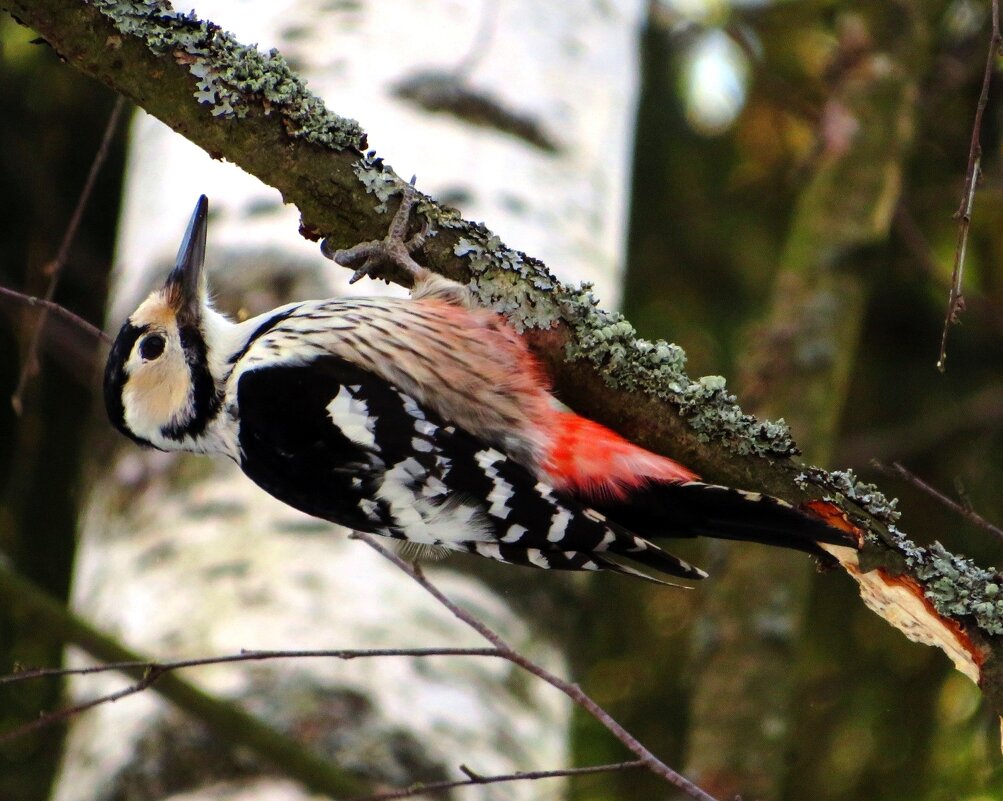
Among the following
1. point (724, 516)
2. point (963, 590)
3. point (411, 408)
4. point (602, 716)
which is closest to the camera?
point (602, 716)

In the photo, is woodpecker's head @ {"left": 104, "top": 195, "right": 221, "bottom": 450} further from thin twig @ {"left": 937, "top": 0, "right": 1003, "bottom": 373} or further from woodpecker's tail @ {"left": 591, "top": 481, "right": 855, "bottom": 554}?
thin twig @ {"left": 937, "top": 0, "right": 1003, "bottom": 373}

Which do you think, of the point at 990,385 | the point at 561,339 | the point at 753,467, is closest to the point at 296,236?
the point at 561,339

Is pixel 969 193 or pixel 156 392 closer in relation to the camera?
pixel 969 193

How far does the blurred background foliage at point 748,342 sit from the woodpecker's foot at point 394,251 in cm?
90

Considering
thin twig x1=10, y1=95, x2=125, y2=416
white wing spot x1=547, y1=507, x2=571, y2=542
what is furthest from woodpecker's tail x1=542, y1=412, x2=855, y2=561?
thin twig x1=10, y1=95, x2=125, y2=416

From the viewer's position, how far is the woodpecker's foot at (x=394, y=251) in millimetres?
2039

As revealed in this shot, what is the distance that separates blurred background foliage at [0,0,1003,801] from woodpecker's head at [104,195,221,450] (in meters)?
0.70

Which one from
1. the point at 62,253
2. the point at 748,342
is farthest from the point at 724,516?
the point at 748,342

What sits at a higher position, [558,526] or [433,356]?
[433,356]

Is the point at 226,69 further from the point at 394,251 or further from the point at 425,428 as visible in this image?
the point at 425,428

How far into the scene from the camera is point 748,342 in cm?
396

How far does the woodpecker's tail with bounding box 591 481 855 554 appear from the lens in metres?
1.98

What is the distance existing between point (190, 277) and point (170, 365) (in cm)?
21

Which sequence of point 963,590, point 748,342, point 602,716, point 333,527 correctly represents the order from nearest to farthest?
point 602,716 < point 963,590 < point 333,527 < point 748,342
